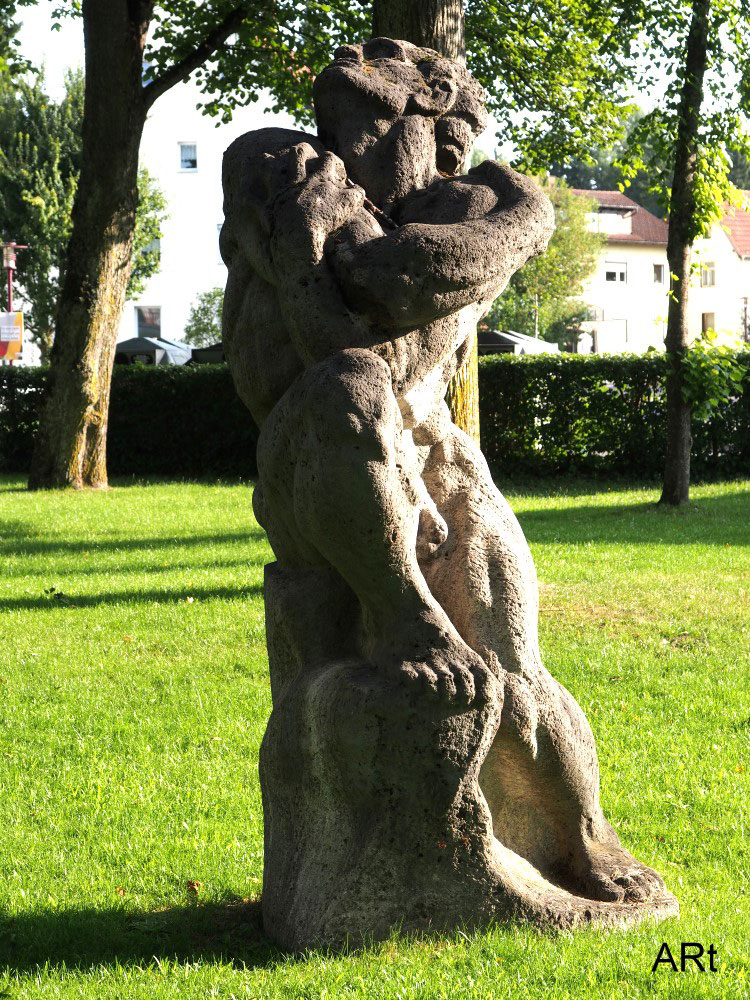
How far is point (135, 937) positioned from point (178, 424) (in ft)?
58.5

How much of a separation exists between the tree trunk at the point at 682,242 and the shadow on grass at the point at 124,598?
636 cm

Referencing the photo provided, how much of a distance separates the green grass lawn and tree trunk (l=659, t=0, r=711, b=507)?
1929 mm

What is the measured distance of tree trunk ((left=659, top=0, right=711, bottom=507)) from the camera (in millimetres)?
13492

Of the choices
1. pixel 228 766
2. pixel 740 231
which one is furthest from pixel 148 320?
Result: pixel 228 766

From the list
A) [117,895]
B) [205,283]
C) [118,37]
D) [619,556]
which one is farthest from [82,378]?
[205,283]

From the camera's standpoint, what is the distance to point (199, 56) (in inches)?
690

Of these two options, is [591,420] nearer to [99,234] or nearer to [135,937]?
[99,234]

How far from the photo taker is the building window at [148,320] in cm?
4688

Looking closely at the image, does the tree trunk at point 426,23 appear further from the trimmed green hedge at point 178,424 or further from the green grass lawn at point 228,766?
the trimmed green hedge at point 178,424

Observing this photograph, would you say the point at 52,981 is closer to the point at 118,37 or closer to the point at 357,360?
the point at 357,360

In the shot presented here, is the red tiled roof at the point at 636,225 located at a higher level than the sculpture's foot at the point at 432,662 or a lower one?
higher

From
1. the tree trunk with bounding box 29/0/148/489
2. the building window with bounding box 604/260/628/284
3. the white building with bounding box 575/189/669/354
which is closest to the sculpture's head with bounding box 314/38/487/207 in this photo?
the tree trunk with bounding box 29/0/148/489

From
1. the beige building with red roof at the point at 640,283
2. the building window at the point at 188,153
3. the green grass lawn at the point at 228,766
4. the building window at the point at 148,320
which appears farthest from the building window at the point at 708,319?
the green grass lawn at the point at 228,766

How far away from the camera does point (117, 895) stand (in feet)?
14.9
